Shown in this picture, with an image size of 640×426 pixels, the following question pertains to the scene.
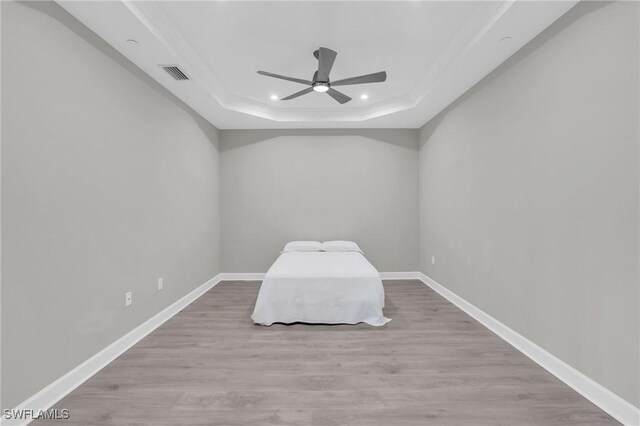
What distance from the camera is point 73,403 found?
1.75 m

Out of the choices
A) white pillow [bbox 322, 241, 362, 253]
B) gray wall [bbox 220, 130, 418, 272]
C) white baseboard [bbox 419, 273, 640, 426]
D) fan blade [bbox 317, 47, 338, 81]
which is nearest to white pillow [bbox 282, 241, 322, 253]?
white pillow [bbox 322, 241, 362, 253]

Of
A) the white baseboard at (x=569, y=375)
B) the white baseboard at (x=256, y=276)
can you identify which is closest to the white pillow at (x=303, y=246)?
the white baseboard at (x=256, y=276)

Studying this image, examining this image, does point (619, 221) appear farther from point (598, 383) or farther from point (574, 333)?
point (598, 383)

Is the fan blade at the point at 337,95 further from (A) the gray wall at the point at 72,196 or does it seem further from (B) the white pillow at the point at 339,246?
(B) the white pillow at the point at 339,246

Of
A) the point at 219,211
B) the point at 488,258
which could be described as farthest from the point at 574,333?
the point at 219,211

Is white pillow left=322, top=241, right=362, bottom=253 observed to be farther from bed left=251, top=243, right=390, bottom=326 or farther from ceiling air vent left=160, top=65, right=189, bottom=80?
ceiling air vent left=160, top=65, right=189, bottom=80

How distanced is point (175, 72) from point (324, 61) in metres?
1.48

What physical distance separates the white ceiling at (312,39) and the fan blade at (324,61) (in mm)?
206

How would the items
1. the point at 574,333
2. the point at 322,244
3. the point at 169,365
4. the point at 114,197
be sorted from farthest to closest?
the point at 322,244, the point at 114,197, the point at 169,365, the point at 574,333

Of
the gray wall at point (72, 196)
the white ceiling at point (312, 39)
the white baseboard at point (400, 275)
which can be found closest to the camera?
the gray wall at point (72, 196)

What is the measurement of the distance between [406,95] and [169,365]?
397 centimetres

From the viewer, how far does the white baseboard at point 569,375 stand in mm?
1576

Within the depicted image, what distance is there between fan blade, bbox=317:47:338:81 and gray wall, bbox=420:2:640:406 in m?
1.59

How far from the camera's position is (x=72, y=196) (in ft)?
6.36
